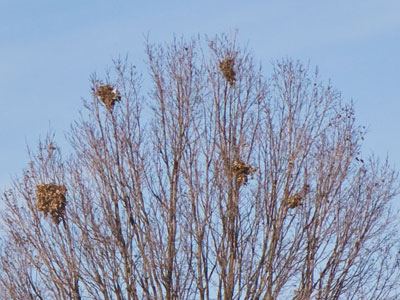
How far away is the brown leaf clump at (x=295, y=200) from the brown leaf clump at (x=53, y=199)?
3246mm

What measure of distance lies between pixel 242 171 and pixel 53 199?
2.79m

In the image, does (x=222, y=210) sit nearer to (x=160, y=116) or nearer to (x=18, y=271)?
(x=160, y=116)

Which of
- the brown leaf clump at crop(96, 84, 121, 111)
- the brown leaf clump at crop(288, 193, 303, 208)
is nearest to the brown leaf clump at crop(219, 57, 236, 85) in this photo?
the brown leaf clump at crop(96, 84, 121, 111)

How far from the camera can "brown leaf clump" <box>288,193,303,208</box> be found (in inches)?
588

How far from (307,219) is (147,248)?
2289 millimetres

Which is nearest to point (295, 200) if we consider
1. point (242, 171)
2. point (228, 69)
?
point (242, 171)

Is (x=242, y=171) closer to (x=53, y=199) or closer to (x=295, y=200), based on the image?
(x=295, y=200)

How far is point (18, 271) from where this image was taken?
15.6 m

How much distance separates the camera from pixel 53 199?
15375 millimetres

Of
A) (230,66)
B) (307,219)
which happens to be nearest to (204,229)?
(307,219)

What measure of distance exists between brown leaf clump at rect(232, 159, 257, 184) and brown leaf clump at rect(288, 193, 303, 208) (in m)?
0.66

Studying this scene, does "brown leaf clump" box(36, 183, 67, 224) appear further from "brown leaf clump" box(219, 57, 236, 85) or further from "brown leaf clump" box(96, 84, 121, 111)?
"brown leaf clump" box(219, 57, 236, 85)

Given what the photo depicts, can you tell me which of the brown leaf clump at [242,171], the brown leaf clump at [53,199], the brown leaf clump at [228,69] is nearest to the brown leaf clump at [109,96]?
the brown leaf clump at [53,199]

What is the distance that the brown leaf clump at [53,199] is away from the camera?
15328 millimetres
